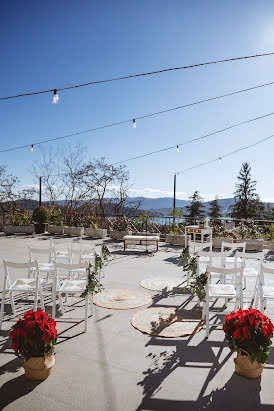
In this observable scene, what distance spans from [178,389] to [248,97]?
8.45 meters

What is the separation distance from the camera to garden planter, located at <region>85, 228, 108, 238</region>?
12.5 m

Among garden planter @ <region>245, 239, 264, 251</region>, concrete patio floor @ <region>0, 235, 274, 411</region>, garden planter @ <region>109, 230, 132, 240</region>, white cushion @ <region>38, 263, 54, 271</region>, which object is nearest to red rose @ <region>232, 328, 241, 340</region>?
concrete patio floor @ <region>0, 235, 274, 411</region>

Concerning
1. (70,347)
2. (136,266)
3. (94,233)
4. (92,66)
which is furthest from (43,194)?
(70,347)

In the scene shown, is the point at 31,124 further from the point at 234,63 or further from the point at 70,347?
the point at 70,347

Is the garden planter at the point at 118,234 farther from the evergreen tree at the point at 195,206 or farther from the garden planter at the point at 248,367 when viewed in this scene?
the evergreen tree at the point at 195,206

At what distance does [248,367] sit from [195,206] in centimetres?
3786

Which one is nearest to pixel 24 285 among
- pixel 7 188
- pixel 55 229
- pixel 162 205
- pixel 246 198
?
pixel 55 229

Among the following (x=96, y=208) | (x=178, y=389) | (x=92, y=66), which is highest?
(x=92, y=66)

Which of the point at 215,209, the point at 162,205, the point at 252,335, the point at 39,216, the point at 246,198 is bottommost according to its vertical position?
the point at 252,335

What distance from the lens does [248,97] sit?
8609 millimetres

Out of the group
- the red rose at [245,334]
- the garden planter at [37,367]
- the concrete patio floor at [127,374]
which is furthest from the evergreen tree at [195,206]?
the garden planter at [37,367]

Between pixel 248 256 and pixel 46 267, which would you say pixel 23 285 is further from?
pixel 248 256

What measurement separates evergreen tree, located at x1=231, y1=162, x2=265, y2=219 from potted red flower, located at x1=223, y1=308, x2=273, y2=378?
34.1 metres

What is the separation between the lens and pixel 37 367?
2467 millimetres
